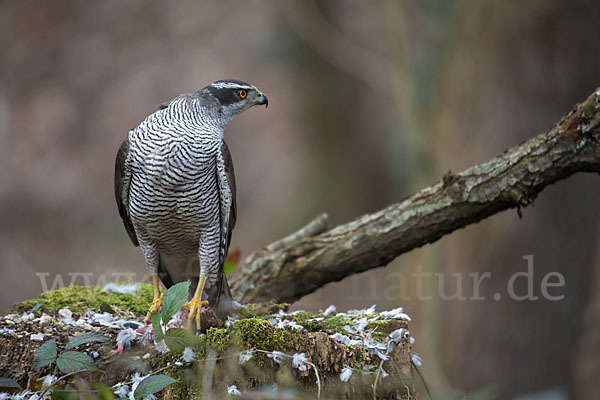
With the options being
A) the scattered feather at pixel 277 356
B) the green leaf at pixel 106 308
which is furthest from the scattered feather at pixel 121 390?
the green leaf at pixel 106 308

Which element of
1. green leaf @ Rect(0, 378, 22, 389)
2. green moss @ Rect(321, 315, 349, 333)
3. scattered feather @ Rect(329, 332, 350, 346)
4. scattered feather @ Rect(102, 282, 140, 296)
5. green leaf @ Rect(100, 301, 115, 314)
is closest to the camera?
green leaf @ Rect(0, 378, 22, 389)

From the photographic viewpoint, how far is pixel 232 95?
417 cm

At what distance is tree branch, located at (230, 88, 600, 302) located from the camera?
4.00m

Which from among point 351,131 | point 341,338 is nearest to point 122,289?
point 341,338

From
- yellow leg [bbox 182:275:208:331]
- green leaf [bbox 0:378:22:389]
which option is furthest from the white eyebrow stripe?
green leaf [bbox 0:378:22:389]

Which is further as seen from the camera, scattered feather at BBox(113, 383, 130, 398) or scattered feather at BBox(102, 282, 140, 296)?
scattered feather at BBox(102, 282, 140, 296)

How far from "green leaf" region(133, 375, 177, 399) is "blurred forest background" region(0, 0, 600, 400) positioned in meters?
1.43

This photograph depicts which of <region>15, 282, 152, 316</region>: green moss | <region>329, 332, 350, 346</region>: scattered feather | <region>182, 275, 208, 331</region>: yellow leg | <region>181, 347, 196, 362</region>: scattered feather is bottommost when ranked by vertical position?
<region>181, 347, 196, 362</region>: scattered feather

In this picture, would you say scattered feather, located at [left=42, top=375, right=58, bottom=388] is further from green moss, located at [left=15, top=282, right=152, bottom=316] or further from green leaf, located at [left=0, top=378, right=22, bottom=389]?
green moss, located at [left=15, top=282, right=152, bottom=316]

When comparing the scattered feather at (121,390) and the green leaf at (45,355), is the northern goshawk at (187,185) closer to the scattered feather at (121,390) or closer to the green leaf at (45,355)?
the scattered feather at (121,390)

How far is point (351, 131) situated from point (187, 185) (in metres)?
7.82

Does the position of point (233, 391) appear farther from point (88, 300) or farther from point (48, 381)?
point (88, 300)

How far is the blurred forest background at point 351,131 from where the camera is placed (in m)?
5.37

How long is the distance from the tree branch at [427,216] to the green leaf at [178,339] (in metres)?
1.99
